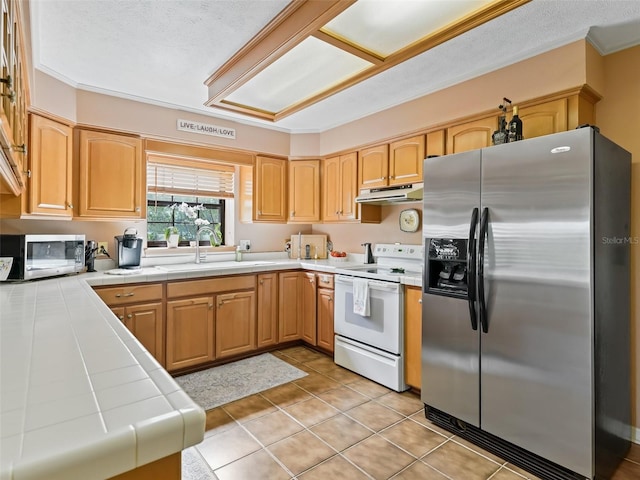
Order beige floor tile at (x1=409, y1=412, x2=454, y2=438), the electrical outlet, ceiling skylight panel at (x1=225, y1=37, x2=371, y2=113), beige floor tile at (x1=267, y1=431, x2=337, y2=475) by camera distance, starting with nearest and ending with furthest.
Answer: beige floor tile at (x1=267, y1=431, x2=337, y2=475) < beige floor tile at (x1=409, y1=412, x2=454, y2=438) < ceiling skylight panel at (x1=225, y1=37, x2=371, y2=113) < the electrical outlet

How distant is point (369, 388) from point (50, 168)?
→ 3.00 meters

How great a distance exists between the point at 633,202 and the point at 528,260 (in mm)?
992

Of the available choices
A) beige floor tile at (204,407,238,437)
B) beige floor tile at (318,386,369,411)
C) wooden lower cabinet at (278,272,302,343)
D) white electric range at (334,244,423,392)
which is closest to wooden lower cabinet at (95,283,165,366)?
beige floor tile at (204,407,238,437)

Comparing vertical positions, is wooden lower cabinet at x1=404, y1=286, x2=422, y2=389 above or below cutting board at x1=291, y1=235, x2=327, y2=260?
below

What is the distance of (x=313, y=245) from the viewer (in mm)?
4480

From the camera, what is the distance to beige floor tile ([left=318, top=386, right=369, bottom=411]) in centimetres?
266

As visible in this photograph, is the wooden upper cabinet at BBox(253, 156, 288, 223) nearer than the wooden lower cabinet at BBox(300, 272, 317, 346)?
No

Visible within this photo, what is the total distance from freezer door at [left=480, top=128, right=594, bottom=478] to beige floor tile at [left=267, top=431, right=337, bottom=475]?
98 centimetres

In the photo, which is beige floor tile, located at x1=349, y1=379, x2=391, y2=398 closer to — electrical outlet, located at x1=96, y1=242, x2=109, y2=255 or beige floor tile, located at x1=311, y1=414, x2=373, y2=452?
beige floor tile, located at x1=311, y1=414, x2=373, y2=452

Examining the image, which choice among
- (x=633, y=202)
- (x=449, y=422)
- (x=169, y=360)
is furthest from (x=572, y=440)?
(x=169, y=360)

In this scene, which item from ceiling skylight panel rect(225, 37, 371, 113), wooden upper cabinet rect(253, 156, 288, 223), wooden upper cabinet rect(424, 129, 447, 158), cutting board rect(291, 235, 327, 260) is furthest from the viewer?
cutting board rect(291, 235, 327, 260)

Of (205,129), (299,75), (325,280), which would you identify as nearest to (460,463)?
(325,280)

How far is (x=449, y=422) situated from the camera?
7.78 ft

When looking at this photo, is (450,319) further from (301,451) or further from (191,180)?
(191,180)
